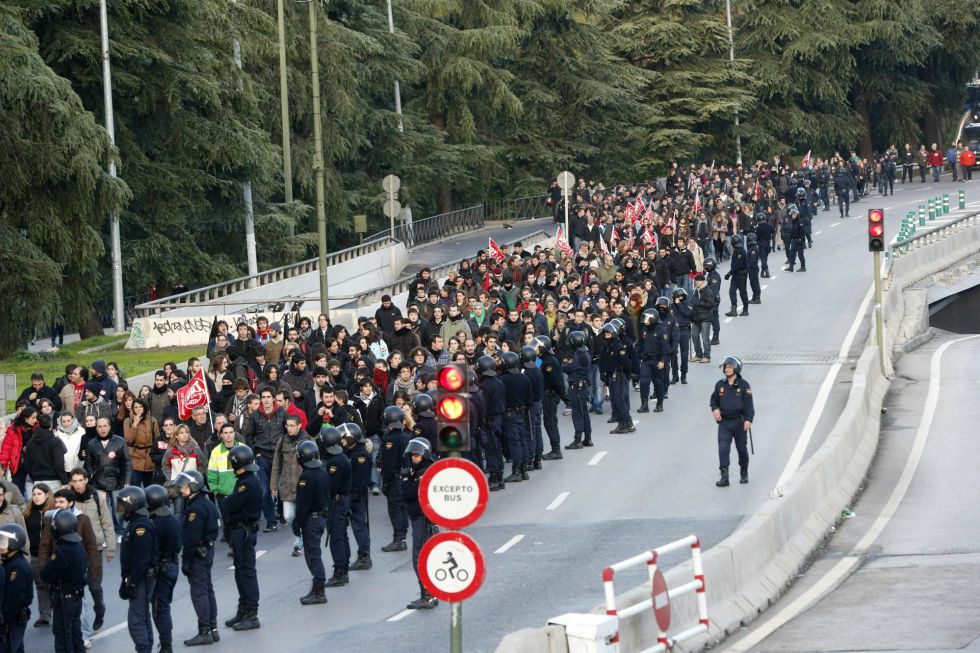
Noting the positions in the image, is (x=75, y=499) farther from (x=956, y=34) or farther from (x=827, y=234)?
(x=956, y=34)

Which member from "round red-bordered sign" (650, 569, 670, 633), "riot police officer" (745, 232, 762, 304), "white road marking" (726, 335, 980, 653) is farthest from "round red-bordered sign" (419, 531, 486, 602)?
"riot police officer" (745, 232, 762, 304)

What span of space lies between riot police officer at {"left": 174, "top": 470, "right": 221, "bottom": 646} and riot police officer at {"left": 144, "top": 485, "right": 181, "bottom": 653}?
288 mm

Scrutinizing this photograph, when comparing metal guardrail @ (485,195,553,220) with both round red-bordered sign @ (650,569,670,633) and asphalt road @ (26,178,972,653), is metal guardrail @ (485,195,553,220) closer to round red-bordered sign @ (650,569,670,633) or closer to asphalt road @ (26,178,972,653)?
asphalt road @ (26,178,972,653)

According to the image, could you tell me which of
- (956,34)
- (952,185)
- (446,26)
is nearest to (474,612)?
(446,26)

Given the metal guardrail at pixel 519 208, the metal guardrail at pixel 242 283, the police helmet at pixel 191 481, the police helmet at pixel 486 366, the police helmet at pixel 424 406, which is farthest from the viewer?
the metal guardrail at pixel 519 208

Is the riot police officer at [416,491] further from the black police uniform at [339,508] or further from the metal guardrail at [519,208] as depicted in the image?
the metal guardrail at [519,208]

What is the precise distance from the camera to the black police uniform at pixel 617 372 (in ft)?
81.2

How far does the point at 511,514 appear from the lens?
20.1 m

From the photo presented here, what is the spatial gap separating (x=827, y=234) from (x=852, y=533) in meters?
32.7

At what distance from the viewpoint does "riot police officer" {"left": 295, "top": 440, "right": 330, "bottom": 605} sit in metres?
16.2

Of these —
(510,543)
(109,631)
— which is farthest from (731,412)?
(109,631)

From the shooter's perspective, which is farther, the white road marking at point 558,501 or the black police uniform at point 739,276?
the black police uniform at point 739,276

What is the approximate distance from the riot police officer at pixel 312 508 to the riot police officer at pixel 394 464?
1326 millimetres

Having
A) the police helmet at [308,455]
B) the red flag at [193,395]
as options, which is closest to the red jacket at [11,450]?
the red flag at [193,395]
